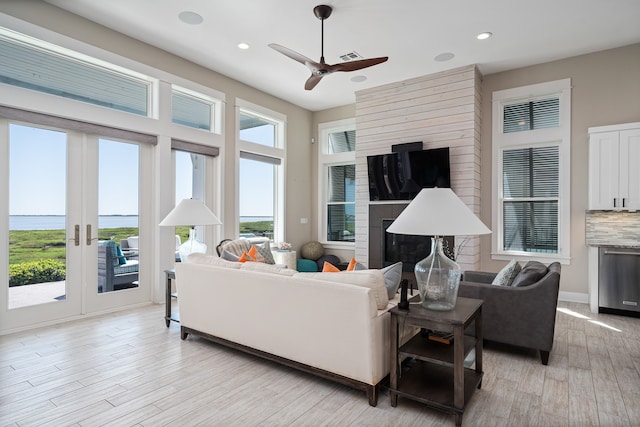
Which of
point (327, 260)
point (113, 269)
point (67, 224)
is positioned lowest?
point (327, 260)

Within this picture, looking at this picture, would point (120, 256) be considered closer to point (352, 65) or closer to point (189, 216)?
point (189, 216)

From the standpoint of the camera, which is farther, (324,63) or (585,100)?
(585,100)

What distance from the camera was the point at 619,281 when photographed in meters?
4.18

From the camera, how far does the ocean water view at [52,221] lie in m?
3.64

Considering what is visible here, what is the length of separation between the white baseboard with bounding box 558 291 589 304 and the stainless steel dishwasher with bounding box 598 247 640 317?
21.1 inches

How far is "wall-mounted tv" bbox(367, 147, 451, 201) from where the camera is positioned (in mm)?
5285

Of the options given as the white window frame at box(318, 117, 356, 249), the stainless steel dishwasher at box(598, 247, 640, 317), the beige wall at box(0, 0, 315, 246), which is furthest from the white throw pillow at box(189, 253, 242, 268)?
the stainless steel dishwasher at box(598, 247, 640, 317)

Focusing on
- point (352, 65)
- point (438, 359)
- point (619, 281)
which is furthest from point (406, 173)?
point (438, 359)

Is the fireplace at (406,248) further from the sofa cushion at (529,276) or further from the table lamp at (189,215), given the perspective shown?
the table lamp at (189,215)

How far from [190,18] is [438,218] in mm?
3643

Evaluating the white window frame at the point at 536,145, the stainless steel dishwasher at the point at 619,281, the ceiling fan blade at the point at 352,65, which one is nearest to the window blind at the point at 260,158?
the ceiling fan blade at the point at 352,65

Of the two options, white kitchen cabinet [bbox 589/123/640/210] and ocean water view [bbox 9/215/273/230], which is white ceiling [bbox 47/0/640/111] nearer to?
white kitchen cabinet [bbox 589/123/640/210]

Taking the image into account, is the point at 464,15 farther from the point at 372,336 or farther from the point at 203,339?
the point at 203,339

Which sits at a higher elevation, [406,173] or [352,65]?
[352,65]
